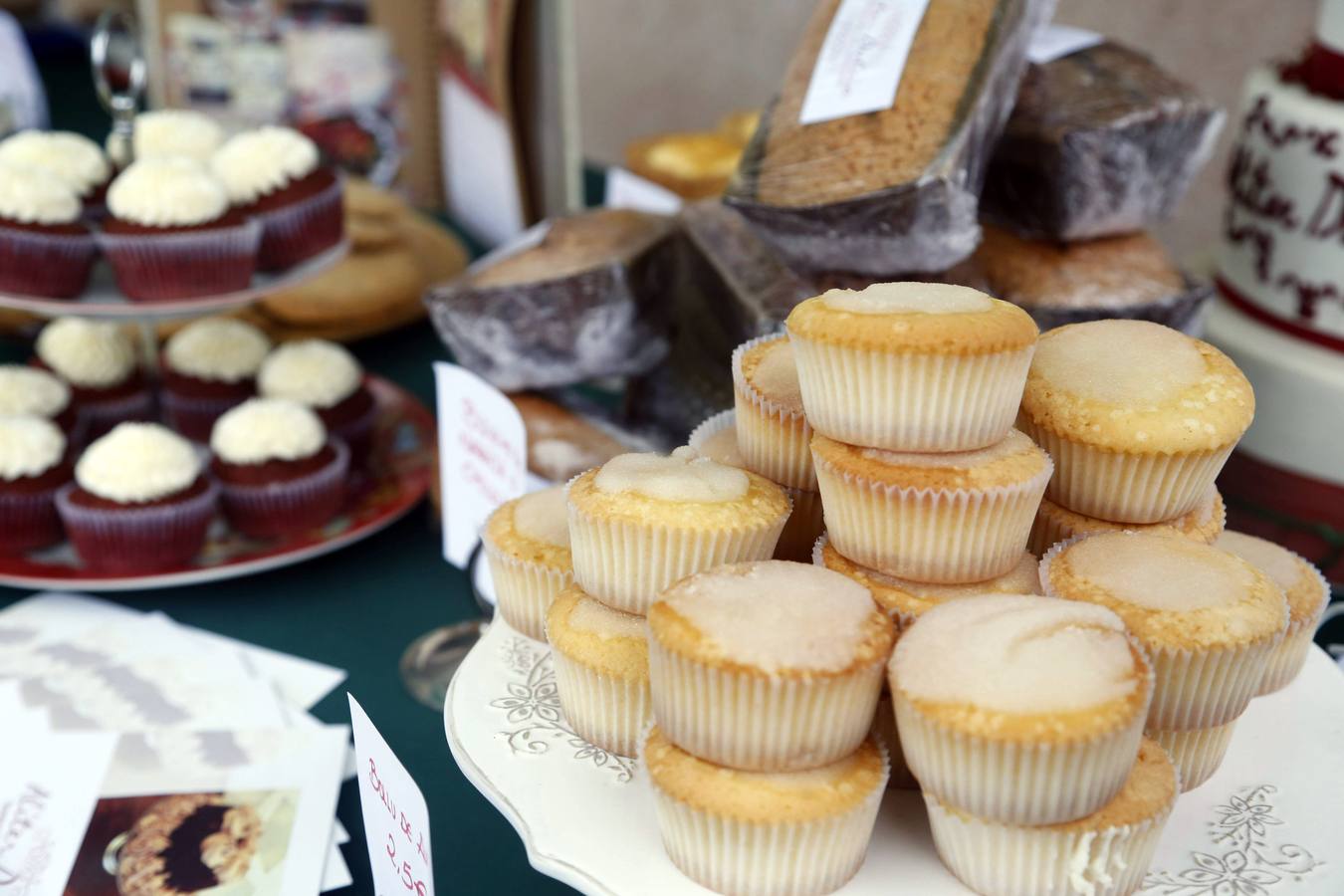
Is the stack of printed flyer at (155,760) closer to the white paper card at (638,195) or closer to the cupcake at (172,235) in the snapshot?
the cupcake at (172,235)

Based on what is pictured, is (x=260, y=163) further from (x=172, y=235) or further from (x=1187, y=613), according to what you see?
(x=1187, y=613)

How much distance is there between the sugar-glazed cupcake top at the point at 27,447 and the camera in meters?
1.43

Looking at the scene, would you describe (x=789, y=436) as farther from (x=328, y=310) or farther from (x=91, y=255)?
(x=328, y=310)

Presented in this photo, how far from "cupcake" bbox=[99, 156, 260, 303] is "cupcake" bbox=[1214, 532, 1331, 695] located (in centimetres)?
119

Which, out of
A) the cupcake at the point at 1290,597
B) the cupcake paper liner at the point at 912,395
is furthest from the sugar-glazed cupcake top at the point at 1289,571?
the cupcake paper liner at the point at 912,395

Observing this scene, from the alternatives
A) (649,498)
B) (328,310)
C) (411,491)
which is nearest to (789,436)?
(649,498)

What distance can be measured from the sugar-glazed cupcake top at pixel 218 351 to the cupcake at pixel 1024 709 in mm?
1275

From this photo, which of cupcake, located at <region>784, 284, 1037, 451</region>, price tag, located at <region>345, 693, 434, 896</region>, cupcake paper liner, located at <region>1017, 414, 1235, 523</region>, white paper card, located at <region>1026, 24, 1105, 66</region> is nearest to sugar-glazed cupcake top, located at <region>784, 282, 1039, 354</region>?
cupcake, located at <region>784, 284, 1037, 451</region>

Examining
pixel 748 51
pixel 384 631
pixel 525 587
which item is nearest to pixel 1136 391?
pixel 525 587

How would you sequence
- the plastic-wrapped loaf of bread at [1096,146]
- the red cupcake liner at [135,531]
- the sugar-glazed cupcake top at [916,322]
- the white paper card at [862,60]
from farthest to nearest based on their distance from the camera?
the red cupcake liner at [135,531], the plastic-wrapped loaf of bread at [1096,146], the white paper card at [862,60], the sugar-glazed cupcake top at [916,322]

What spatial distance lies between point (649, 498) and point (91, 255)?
41.1 inches

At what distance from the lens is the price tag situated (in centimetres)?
77

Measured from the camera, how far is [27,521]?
4.71 ft

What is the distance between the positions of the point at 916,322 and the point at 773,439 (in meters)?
0.16
